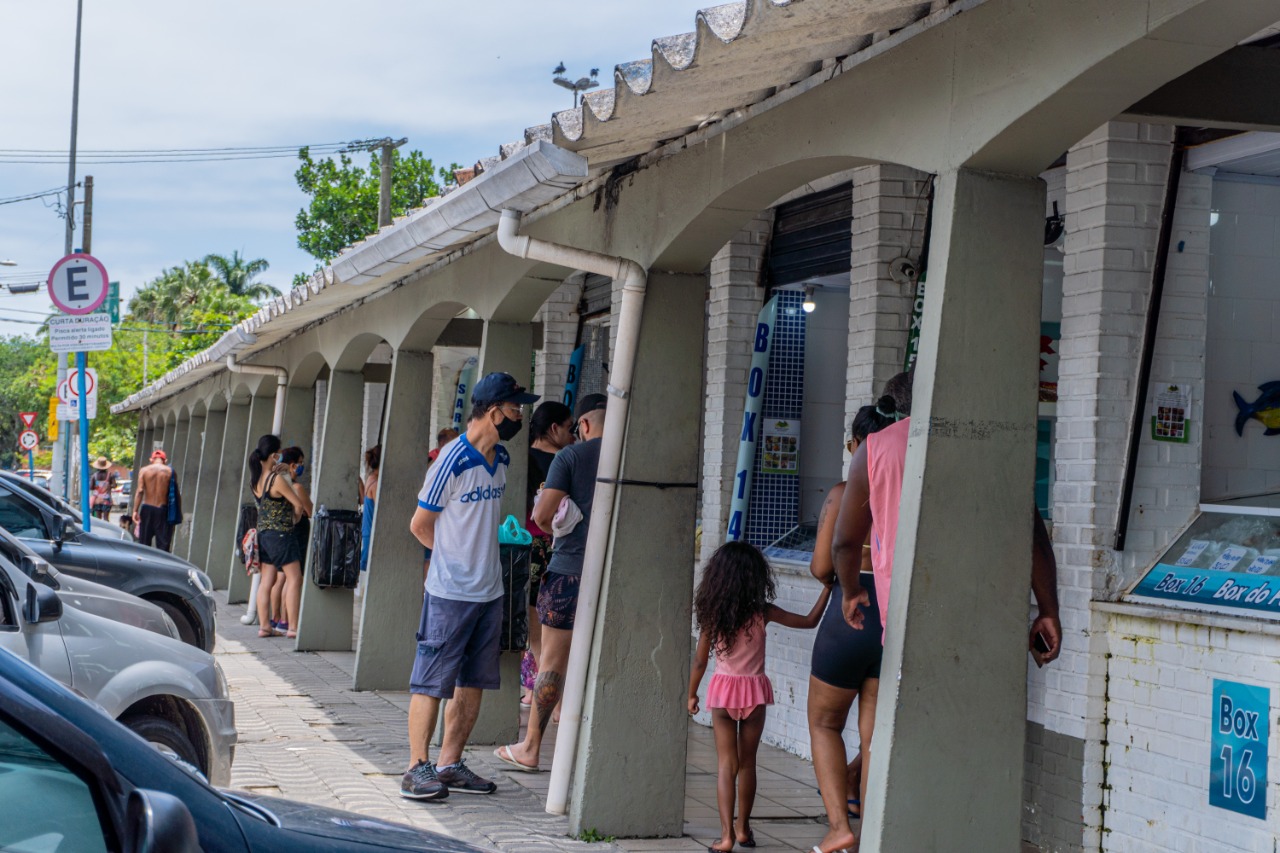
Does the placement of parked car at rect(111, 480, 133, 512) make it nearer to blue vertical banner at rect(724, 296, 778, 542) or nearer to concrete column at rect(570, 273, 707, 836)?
blue vertical banner at rect(724, 296, 778, 542)

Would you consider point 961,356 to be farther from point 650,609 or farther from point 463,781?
point 463,781

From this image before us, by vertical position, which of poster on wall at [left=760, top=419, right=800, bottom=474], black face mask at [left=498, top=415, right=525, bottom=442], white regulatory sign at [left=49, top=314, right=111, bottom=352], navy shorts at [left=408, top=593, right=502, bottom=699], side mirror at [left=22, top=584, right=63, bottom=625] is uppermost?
white regulatory sign at [left=49, top=314, right=111, bottom=352]

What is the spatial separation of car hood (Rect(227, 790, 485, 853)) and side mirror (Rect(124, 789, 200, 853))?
585 millimetres

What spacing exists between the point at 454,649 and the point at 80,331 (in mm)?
6832

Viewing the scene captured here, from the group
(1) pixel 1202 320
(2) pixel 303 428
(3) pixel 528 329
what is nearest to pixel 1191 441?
(1) pixel 1202 320

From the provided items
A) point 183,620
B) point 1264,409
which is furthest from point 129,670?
point 183,620

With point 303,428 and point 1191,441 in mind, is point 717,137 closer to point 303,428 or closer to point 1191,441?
point 1191,441

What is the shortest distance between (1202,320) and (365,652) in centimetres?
676

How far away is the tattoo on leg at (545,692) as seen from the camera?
8.24 metres

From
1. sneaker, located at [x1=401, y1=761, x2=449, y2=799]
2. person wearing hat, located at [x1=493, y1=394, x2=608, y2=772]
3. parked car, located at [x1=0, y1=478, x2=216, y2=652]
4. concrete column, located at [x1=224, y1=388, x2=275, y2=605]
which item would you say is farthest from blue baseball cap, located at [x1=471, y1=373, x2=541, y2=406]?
concrete column, located at [x1=224, y1=388, x2=275, y2=605]

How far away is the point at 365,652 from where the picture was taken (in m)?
10.9

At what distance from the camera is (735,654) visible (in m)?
6.45

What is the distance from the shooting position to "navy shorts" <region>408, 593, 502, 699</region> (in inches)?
288

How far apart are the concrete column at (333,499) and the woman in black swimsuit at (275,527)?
1.33ft
